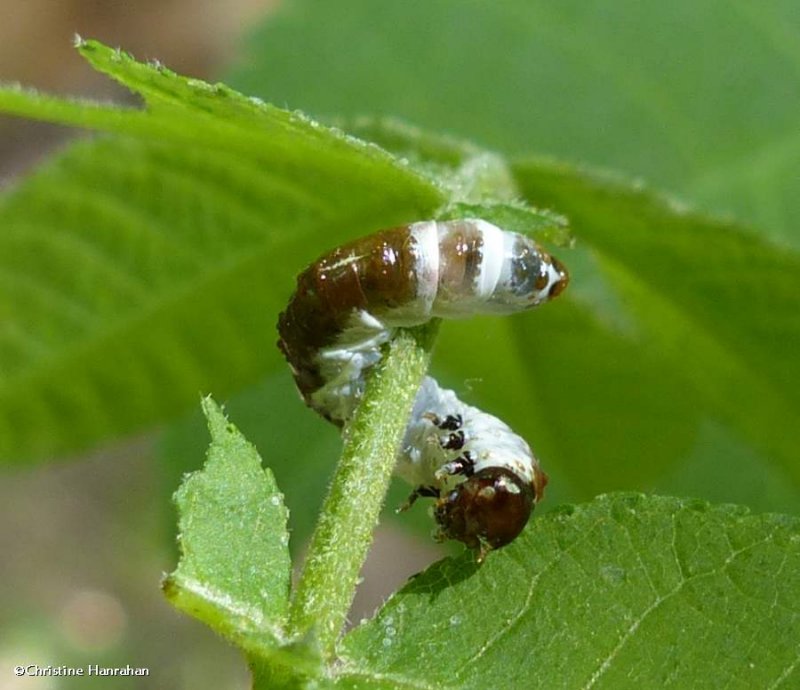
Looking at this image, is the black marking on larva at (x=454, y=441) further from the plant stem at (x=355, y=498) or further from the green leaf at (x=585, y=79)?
the green leaf at (x=585, y=79)

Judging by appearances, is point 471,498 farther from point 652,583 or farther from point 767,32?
point 767,32

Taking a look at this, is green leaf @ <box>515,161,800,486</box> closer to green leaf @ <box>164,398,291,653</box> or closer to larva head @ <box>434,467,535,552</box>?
larva head @ <box>434,467,535,552</box>

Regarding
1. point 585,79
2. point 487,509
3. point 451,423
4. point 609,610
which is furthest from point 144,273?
point 585,79

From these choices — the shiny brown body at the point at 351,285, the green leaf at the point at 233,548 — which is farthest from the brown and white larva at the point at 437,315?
the green leaf at the point at 233,548

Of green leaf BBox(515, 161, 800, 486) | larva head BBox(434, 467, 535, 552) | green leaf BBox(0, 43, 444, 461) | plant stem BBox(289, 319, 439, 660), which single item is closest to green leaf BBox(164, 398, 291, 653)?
plant stem BBox(289, 319, 439, 660)

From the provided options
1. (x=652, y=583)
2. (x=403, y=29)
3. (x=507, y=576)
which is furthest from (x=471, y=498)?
(x=403, y=29)

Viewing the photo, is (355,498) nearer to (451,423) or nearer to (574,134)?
(451,423)

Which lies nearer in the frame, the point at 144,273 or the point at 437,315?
the point at 437,315
